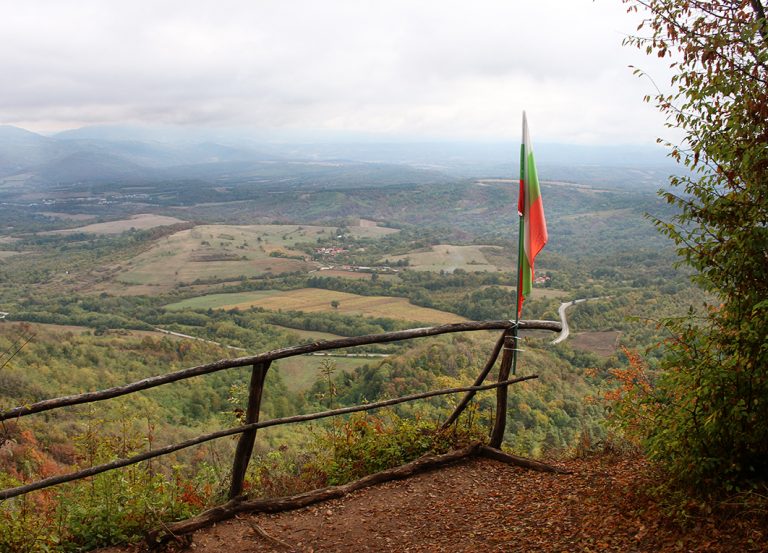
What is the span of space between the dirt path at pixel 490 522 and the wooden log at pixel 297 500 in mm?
57

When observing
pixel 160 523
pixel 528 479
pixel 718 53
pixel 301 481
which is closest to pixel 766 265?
pixel 718 53

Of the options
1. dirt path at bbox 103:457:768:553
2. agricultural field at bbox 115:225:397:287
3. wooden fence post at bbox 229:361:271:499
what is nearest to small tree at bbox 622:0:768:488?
dirt path at bbox 103:457:768:553

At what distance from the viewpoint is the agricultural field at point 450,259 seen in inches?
2676

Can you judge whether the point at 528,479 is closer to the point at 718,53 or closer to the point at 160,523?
the point at 160,523

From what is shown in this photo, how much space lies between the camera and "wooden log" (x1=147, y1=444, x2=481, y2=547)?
367 centimetres

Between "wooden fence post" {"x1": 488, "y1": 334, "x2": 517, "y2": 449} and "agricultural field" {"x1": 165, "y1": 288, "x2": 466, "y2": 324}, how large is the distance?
38.0 meters

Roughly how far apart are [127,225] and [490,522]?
386 ft

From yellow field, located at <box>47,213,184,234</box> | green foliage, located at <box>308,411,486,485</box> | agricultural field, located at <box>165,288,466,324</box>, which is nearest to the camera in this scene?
green foliage, located at <box>308,411,486,485</box>

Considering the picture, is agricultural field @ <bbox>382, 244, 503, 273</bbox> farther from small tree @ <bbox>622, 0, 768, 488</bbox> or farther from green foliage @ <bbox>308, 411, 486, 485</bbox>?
small tree @ <bbox>622, 0, 768, 488</bbox>

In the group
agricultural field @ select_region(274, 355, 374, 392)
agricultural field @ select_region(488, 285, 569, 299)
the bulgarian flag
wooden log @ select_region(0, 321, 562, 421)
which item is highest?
the bulgarian flag

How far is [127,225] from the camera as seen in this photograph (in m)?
109

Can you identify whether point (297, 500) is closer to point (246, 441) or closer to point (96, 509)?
point (246, 441)

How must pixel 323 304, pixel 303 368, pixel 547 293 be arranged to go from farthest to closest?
1. pixel 547 293
2. pixel 323 304
3. pixel 303 368

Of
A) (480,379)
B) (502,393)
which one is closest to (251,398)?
(480,379)
